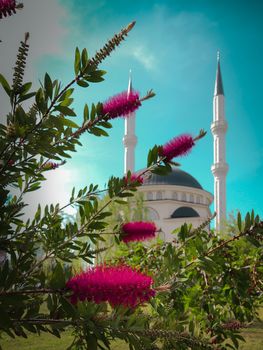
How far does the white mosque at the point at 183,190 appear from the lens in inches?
1222

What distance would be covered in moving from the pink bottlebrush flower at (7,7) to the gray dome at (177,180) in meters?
38.2

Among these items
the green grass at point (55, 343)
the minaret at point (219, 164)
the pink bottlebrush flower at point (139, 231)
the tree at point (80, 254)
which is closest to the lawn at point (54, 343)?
the green grass at point (55, 343)

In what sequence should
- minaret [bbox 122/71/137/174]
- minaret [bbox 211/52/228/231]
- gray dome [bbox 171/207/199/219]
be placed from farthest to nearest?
gray dome [bbox 171/207/199/219], minaret [bbox 122/71/137/174], minaret [bbox 211/52/228/231]

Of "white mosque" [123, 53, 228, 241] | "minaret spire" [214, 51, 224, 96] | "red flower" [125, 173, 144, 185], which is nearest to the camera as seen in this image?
"red flower" [125, 173, 144, 185]

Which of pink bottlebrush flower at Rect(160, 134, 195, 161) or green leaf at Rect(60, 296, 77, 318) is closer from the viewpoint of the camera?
green leaf at Rect(60, 296, 77, 318)

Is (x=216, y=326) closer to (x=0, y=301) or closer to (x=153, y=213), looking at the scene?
(x=0, y=301)

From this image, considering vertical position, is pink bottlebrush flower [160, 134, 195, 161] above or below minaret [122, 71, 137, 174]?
below

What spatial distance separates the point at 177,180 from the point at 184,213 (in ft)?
14.6

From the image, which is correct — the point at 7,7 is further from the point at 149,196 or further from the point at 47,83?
the point at 149,196

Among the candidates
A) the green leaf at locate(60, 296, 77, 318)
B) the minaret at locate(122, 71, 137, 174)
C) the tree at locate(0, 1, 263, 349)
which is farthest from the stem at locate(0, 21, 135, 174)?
the minaret at locate(122, 71, 137, 174)

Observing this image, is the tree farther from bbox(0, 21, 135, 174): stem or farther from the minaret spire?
the minaret spire

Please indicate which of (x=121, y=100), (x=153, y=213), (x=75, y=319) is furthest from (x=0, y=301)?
(x=153, y=213)

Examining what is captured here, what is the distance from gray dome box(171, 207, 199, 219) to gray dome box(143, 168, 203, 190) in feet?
10.4

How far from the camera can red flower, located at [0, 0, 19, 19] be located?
1.12 m
